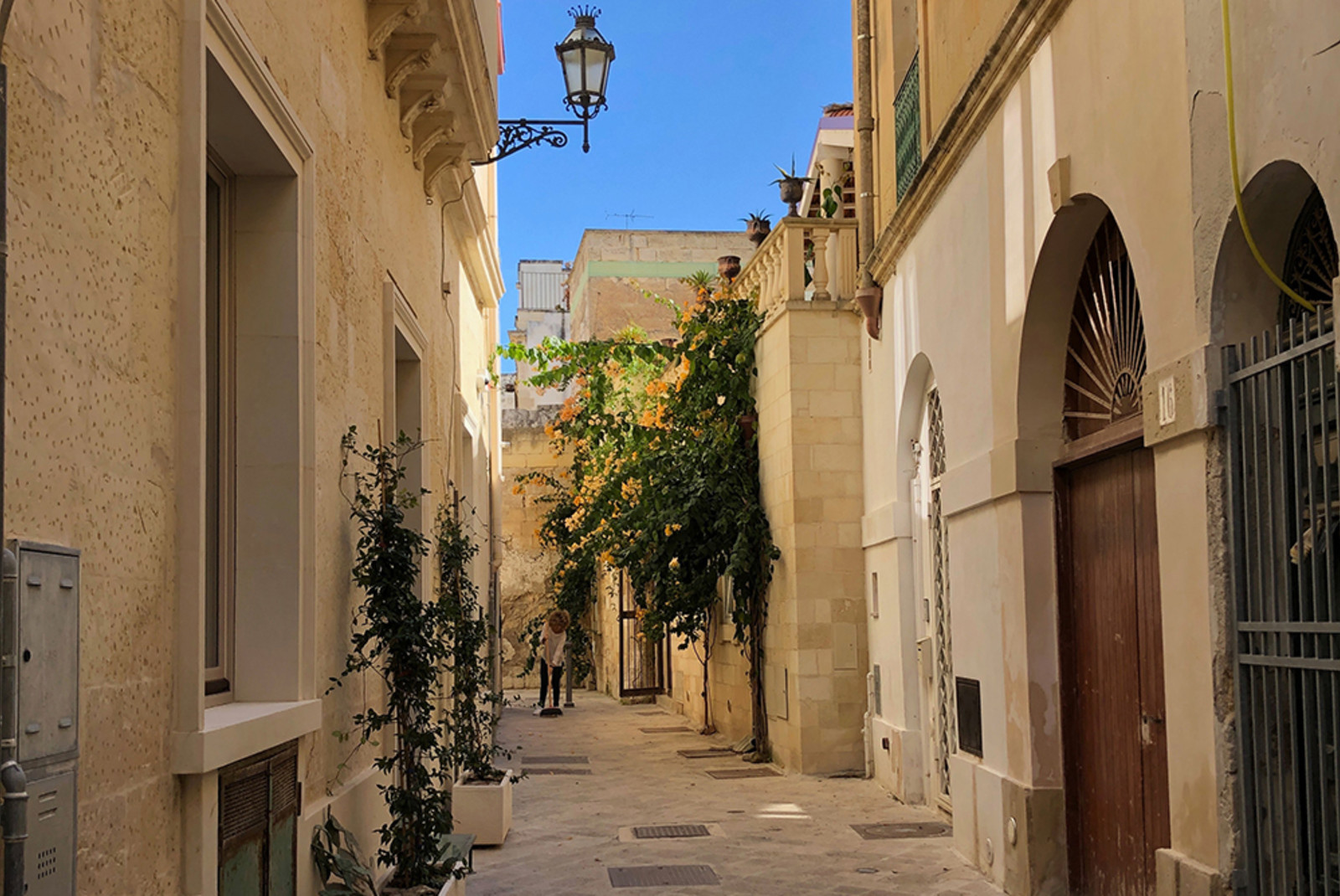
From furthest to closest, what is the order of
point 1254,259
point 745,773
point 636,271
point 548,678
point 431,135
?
point 636,271
point 548,678
point 745,773
point 431,135
point 1254,259

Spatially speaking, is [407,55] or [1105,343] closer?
[1105,343]

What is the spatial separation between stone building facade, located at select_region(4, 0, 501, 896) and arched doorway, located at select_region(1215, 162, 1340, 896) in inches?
119

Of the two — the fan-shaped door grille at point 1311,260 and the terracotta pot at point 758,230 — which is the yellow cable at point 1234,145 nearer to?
the fan-shaped door grille at point 1311,260

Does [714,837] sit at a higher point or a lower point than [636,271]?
lower

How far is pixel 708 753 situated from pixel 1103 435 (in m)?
7.95

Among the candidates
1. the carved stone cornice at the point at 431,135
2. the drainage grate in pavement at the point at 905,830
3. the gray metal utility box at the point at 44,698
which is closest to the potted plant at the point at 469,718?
the carved stone cornice at the point at 431,135

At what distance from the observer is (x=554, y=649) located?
1864 centimetres

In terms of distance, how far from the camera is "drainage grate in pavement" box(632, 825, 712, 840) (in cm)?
876

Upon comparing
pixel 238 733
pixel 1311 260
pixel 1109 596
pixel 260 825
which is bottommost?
pixel 260 825

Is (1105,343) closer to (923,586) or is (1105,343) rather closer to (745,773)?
(923,586)

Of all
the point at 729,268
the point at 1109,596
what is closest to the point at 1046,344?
the point at 1109,596

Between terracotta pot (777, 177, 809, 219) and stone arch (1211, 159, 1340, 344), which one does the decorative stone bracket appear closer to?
stone arch (1211, 159, 1340, 344)

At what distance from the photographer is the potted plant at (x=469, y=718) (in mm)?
7723

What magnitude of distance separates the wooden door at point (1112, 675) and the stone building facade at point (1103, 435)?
17 mm
